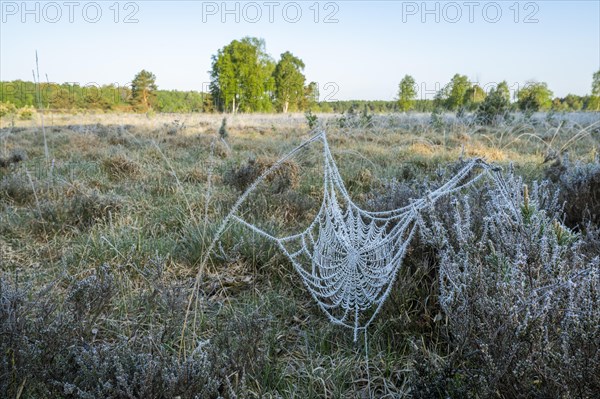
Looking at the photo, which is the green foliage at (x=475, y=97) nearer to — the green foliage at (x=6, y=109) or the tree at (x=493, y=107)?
the tree at (x=493, y=107)

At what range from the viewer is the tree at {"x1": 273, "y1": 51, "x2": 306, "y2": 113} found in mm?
61256

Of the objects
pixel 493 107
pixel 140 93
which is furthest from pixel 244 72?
pixel 493 107

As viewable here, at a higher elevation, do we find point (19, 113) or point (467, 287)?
point (19, 113)

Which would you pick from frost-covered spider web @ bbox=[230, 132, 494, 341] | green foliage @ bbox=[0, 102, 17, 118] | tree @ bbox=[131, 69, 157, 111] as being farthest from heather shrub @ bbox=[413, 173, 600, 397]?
green foliage @ bbox=[0, 102, 17, 118]

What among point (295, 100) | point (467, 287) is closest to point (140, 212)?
point (467, 287)

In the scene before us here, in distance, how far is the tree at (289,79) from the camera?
6126 centimetres

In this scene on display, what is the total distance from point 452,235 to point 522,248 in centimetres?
52

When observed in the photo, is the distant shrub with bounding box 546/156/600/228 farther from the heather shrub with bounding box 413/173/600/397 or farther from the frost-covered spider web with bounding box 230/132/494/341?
the heather shrub with bounding box 413/173/600/397

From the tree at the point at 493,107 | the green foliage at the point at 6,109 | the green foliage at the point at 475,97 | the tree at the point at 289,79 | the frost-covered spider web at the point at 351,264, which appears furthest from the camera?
the tree at the point at 289,79

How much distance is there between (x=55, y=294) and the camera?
2111 mm

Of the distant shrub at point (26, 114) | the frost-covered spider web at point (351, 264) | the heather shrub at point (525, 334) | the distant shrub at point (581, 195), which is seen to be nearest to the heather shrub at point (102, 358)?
the frost-covered spider web at point (351, 264)

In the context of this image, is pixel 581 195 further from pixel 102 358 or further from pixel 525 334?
pixel 102 358

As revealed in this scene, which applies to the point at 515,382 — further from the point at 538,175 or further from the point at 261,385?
the point at 538,175

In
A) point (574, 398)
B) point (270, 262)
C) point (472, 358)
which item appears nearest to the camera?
point (574, 398)
